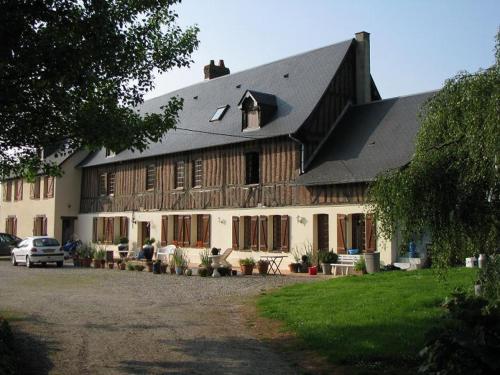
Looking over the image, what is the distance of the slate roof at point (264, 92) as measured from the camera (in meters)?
24.4

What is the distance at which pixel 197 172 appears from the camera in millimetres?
28016

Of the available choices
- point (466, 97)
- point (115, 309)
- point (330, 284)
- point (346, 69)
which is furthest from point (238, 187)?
point (466, 97)

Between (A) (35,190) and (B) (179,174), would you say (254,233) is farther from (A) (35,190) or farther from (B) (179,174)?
(A) (35,190)

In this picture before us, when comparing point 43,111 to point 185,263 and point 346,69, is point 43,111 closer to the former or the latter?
point 185,263

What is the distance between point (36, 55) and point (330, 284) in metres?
9.62

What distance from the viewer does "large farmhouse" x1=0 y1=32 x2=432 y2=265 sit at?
21.3 metres

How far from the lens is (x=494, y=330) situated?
19.1 feet

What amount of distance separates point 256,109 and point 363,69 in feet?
16.1

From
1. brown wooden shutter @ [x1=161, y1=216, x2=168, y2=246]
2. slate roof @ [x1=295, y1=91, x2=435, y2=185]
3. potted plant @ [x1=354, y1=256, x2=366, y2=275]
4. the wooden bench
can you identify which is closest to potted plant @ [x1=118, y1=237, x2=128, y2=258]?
brown wooden shutter @ [x1=161, y1=216, x2=168, y2=246]

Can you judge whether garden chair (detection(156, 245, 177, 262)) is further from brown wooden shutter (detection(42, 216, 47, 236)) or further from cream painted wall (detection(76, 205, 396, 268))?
brown wooden shutter (detection(42, 216, 47, 236))

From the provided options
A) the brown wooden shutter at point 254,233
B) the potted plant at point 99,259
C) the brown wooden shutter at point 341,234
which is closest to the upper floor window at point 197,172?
the brown wooden shutter at point 254,233

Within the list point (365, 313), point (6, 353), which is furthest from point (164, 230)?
point (6, 353)

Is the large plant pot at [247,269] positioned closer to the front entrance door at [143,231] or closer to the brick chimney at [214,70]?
the front entrance door at [143,231]

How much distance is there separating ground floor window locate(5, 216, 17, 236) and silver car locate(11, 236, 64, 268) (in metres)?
16.0
